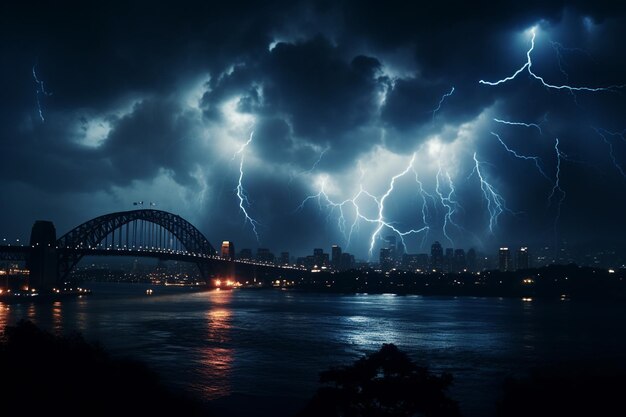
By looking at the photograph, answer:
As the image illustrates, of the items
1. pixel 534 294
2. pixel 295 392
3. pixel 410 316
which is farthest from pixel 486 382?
pixel 534 294

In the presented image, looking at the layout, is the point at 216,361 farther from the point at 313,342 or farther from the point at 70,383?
the point at 70,383

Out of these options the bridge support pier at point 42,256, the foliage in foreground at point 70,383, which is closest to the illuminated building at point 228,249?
the bridge support pier at point 42,256

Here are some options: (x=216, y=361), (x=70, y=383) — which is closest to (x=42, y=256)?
(x=216, y=361)

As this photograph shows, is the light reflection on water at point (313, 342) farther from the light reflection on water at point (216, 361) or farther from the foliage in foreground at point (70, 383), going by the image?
the foliage in foreground at point (70, 383)

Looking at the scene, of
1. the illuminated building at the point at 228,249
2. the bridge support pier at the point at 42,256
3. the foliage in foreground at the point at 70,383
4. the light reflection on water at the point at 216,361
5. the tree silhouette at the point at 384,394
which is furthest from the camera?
the illuminated building at the point at 228,249

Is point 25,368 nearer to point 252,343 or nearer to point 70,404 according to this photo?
point 70,404
